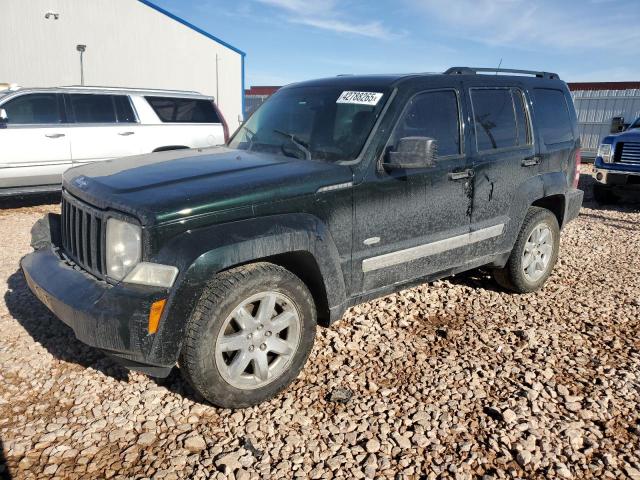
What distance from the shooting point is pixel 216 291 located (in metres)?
2.61

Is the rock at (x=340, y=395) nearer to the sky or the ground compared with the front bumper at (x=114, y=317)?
nearer to the ground

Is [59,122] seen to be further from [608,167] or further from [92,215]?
[608,167]

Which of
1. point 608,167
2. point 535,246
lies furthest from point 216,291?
point 608,167

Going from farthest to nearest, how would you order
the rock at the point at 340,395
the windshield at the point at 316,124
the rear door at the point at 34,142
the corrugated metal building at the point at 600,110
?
1. the corrugated metal building at the point at 600,110
2. the rear door at the point at 34,142
3. the windshield at the point at 316,124
4. the rock at the point at 340,395

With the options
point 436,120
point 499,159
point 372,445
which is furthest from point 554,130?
point 372,445

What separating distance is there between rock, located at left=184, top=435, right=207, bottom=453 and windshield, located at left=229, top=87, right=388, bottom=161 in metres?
1.87

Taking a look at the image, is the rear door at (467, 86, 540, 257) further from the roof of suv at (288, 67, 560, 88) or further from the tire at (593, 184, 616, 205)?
the tire at (593, 184, 616, 205)

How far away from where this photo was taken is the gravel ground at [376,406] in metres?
2.51

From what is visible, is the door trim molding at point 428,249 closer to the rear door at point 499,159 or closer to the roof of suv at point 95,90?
the rear door at point 499,159

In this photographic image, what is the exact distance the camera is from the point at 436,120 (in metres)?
3.70

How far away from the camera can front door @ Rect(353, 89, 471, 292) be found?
326 centimetres

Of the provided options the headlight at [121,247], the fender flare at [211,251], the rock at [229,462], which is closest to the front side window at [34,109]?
the headlight at [121,247]

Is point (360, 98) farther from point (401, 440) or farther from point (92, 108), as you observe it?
point (92, 108)

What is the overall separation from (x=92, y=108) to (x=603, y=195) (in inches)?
373
